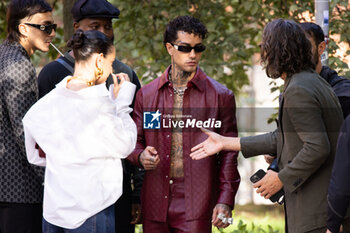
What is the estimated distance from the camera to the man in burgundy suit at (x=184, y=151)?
460 cm

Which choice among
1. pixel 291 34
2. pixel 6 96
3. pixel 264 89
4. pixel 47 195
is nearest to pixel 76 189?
pixel 47 195

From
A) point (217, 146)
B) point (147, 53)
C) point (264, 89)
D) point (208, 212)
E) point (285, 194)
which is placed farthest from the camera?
point (264, 89)

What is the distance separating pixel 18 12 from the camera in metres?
4.51

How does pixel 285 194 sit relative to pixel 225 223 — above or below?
above

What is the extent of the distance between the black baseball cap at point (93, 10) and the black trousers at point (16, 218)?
1650mm

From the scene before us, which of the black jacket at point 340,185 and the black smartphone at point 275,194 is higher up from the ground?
the black jacket at point 340,185

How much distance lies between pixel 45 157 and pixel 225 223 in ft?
4.31

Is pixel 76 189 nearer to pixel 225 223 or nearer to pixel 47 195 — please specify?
pixel 47 195

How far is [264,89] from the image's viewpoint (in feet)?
51.6

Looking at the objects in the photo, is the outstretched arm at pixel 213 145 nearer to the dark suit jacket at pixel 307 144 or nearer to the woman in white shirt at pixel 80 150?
the dark suit jacket at pixel 307 144

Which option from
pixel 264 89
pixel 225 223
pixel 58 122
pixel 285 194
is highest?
pixel 58 122

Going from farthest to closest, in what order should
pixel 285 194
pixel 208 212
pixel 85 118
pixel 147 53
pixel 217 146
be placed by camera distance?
pixel 147 53 → pixel 208 212 → pixel 217 146 → pixel 285 194 → pixel 85 118

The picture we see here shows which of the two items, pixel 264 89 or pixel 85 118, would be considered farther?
pixel 264 89

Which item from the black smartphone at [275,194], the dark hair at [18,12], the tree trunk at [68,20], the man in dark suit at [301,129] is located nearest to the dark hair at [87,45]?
the dark hair at [18,12]
